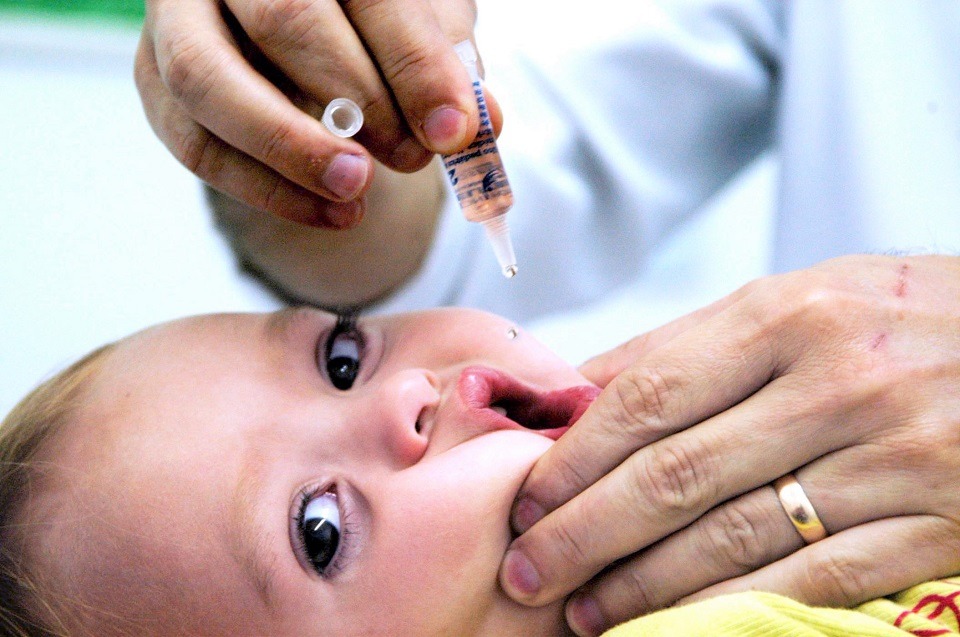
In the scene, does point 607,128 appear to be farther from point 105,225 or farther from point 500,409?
point 105,225

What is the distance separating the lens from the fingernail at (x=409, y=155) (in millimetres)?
818

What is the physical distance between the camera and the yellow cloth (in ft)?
2.02

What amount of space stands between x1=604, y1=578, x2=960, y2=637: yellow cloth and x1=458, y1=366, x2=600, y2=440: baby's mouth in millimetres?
276

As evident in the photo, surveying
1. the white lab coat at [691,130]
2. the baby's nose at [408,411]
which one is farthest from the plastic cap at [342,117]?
the white lab coat at [691,130]

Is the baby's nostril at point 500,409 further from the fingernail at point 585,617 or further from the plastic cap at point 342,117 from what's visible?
the plastic cap at point 342,117

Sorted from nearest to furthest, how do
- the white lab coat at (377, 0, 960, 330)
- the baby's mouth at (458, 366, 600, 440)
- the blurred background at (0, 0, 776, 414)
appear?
the baby's mouth at (458, 366, 600, 440) < the white lab coat at (377, 0, 960, 330) < the blurred background at (0, 0, 776, 414)

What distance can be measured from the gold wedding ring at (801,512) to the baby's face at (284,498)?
0.78ft

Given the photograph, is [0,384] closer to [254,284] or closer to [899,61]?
[254,284]

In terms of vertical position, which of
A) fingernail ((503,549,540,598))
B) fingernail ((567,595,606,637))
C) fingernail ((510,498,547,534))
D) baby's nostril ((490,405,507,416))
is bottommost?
fingernail ((567,595,606,637))

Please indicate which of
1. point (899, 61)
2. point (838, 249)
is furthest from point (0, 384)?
point (899, 61)

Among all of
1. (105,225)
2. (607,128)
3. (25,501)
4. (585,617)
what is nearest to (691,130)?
(607,128)

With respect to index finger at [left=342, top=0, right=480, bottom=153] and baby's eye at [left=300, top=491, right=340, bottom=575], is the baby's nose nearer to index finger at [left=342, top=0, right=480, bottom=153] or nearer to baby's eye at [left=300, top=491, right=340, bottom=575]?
baby's eye at [left=300, top=491, right=340, bottom=575]

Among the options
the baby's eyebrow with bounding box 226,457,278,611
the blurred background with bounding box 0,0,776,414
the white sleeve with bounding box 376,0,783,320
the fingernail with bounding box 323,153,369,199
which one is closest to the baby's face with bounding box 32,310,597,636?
the baby's eyebrow with bounding box 226,457,278,611

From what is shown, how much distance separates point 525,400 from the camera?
0.94m
